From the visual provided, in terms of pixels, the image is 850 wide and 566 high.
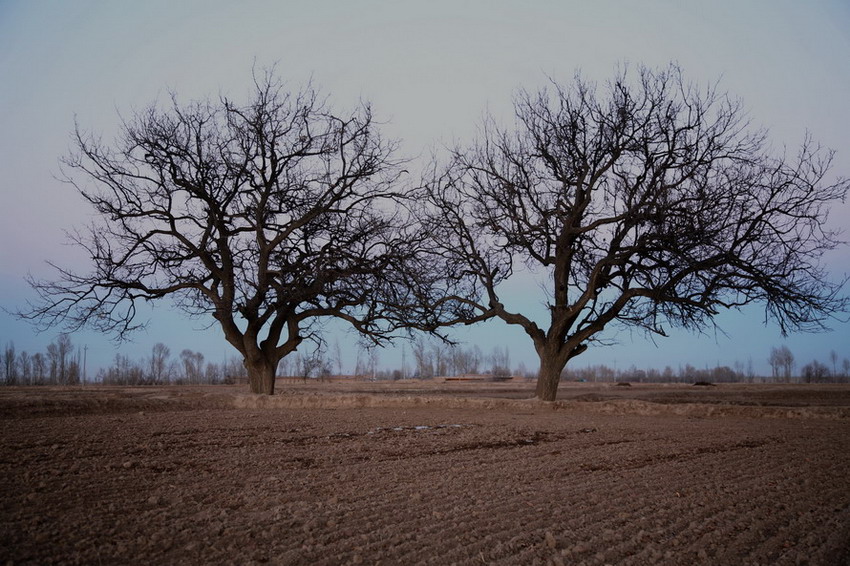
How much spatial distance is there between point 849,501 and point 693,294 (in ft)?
41.1

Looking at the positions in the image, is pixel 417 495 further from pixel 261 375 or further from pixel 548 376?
pixel 261 375

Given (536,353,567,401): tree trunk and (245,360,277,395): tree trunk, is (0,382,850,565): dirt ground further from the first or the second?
(245,360,277,395): tree trunk

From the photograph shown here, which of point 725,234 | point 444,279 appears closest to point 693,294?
point 725,234

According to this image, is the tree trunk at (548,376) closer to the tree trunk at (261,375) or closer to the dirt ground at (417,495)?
the dirt ground at (417,495)

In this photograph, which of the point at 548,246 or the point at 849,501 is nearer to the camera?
the point at 849,501

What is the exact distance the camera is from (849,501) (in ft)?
19.5

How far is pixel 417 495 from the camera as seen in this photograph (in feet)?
19.6

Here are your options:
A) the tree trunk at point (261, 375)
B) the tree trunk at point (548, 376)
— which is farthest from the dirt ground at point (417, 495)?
the tree trunk at point (261, 375)

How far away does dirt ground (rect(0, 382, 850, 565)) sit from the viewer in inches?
172

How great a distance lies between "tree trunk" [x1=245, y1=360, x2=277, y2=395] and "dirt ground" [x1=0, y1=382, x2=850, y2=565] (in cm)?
862

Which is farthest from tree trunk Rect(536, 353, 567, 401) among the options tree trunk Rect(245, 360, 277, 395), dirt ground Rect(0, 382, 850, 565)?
tree trunk Rect(245, 360, 277, 395)

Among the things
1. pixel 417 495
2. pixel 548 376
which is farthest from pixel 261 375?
pixel 417 495

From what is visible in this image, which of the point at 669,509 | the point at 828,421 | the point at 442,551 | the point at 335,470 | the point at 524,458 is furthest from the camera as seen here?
the point at 828,421

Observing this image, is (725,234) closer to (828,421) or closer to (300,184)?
(828,421)
